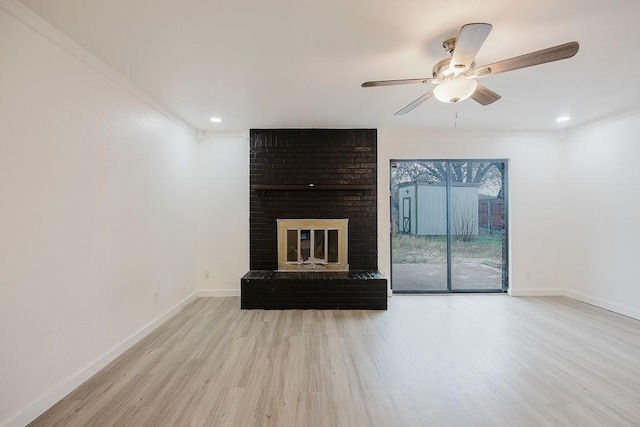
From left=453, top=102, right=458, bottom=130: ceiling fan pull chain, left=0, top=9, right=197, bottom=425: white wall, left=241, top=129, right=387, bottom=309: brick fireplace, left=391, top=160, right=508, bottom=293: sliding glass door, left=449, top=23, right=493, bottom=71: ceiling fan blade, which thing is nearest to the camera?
left=449, top=23, right=493, bottom=71: ceiling fan blade

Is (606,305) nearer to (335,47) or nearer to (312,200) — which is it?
(312,200)

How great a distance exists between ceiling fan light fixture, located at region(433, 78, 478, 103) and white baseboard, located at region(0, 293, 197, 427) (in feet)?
11.0

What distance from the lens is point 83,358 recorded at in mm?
2143

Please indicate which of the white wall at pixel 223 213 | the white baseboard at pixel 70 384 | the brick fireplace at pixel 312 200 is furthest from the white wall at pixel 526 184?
the white baseboard at pixel 70 384

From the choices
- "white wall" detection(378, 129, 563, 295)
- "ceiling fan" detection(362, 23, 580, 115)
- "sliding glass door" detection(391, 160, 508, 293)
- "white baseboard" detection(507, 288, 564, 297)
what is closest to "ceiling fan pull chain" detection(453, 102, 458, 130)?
"white wall" detection(378, 129, 563, 295)

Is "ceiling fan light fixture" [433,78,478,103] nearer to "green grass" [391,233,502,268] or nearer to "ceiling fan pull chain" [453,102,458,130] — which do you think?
"ceiling fan pull chain" [453,102,458,130]

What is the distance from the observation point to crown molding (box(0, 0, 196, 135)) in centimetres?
165

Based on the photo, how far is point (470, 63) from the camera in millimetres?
1816

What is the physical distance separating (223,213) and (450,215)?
11.9ft

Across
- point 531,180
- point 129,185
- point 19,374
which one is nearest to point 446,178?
point 531,180

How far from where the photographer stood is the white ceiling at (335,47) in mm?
1682

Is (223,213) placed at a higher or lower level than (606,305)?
higher

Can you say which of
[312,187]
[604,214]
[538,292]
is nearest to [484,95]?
[312,187]

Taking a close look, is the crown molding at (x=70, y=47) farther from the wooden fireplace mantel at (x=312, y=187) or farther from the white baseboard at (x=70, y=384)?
the white baseboard at (x=70, y=384)
